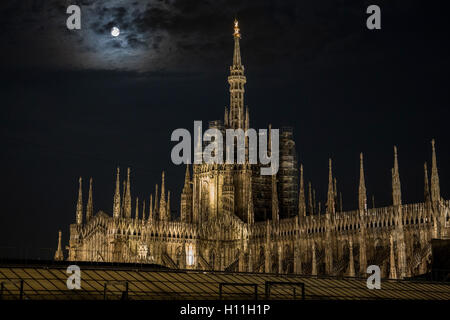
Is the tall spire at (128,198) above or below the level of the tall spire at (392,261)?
above

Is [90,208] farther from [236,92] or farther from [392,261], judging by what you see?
[392,261]

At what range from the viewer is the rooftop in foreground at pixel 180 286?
44562 mm

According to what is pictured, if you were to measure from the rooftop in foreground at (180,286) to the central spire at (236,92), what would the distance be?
6099 centimetres

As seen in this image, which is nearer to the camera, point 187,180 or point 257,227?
point 257,227

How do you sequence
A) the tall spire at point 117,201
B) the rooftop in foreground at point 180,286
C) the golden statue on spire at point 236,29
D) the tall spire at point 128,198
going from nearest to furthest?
the rooftop in foreground at point 180,286 → the tall spire at point 117,201 → the tall spire at point 128,198 → the golden statue on spire at point 236,29

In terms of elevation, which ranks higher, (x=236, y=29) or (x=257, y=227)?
(x=236, y=29)

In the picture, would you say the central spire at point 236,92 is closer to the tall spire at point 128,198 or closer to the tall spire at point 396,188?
the tall spire at point 128,198

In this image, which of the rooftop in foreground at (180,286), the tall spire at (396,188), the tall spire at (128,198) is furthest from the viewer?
the tall spire at (128,198)

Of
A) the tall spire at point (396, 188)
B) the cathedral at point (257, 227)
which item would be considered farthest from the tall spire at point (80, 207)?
the tall spire at point (396, 188)

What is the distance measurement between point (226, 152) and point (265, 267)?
20.6 meters

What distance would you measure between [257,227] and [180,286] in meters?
56.2

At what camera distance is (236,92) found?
383ft

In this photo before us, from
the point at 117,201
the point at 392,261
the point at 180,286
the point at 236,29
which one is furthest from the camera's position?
Answer: the point at 236,29

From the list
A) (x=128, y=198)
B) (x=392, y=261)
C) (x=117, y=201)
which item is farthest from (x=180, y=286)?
(x=128, y=198)
